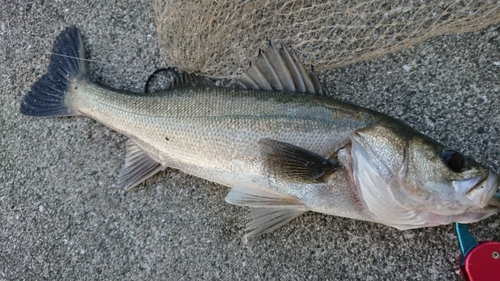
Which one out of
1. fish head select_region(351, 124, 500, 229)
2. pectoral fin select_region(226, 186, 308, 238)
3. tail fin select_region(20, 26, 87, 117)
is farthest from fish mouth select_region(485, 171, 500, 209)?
tail fin select_region(20, 26, 87, 117)

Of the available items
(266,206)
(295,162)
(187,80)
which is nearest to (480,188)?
(295,162)

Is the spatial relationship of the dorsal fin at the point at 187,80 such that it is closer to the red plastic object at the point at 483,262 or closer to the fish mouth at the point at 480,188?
the fish mouth at the point at 480,188

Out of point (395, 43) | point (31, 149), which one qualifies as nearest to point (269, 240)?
point (395, 43)

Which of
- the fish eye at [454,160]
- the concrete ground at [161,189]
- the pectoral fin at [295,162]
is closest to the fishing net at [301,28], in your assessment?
the concrete ground at [161,189]

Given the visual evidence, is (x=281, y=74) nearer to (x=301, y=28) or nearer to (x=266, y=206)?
(x=301, y=28)

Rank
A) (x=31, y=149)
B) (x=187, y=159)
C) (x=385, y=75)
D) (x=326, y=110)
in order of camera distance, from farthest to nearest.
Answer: (x=31, y=149) → (x=385, y=75) → (x=187, y=159) → (x=326, y=110)

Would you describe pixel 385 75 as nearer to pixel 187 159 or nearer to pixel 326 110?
pixel 326 110
